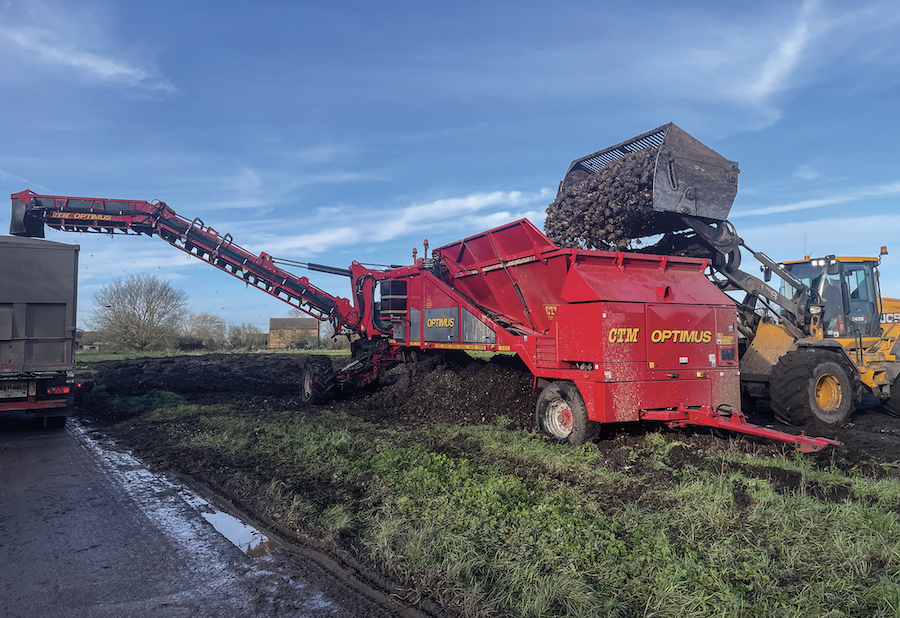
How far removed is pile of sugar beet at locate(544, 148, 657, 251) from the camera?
8.10 metres

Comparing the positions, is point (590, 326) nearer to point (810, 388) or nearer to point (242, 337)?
point (810, 388)

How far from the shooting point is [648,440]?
23.1ft

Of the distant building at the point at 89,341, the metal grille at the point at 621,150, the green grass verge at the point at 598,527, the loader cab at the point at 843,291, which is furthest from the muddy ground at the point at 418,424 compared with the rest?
the distant building at the point at 89,341

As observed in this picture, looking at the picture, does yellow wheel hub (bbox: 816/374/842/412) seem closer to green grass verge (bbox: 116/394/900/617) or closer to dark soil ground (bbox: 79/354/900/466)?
dark soil ground (bbox: 79/354/900/466)

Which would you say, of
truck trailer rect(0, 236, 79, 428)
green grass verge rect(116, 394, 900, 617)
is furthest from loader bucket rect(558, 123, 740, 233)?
truck trailer rect(0, 236, 79, 428)

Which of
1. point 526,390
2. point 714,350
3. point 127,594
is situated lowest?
point 127,594

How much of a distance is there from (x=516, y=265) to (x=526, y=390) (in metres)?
2.19

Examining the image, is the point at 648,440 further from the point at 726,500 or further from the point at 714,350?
the point at 726,500

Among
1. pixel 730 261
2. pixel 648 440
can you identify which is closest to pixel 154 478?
pixel 648 440

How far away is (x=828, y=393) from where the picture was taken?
9.17 meters

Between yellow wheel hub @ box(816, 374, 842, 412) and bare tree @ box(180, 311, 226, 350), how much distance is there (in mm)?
37395

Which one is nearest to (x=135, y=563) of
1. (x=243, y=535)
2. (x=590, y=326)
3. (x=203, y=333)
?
(x=243, y=535)

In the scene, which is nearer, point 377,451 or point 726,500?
point 726,500

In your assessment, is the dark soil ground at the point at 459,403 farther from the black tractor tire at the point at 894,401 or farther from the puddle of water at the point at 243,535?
the puddle of water at the point at 243,535
